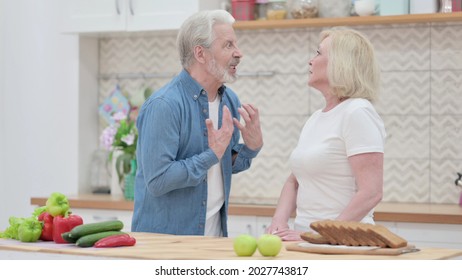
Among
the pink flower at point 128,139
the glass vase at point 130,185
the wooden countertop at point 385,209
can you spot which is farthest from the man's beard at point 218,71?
the pink flower at point 128,139

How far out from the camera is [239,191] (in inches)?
196

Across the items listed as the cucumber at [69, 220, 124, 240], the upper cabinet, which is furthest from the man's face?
the upper cabinet

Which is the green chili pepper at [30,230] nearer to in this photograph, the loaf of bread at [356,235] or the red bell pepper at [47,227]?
the red bell pepper at [47,227]

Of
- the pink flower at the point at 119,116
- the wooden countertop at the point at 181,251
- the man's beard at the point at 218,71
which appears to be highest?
the man's beard at the point at 218,71

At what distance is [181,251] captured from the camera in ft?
8.61

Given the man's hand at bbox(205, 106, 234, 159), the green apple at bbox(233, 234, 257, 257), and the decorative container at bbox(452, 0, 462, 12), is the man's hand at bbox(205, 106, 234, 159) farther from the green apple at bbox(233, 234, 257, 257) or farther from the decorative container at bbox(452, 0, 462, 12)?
the decorative container at bbox(452, 0, 462, 12)

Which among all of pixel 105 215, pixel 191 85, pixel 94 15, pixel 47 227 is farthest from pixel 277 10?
pixel 47 227

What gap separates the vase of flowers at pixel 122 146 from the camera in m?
4.96

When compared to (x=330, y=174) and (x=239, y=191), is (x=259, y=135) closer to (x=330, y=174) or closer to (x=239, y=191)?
(x=330, y=174)

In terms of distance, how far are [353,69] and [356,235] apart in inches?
27.9

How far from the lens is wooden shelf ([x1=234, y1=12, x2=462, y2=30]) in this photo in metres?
4.34

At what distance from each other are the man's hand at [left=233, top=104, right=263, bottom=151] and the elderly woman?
0.22 metres

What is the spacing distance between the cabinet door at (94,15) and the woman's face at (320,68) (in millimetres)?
1914
